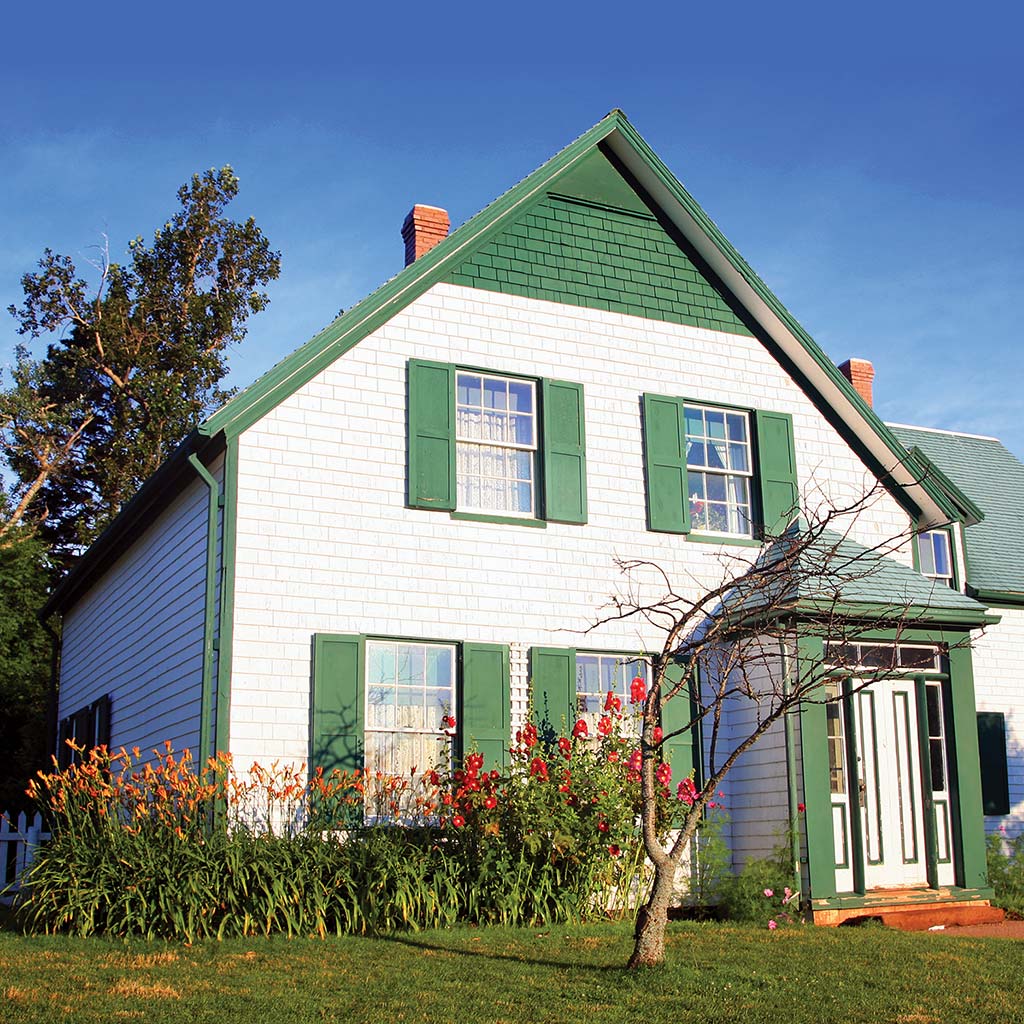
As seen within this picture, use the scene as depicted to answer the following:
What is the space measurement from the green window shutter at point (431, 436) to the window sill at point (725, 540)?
2961mm

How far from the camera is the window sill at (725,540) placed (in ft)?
45.3

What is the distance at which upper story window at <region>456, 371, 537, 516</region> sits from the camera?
12938 millimetres

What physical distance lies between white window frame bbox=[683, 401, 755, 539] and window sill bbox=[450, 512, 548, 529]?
2.02m

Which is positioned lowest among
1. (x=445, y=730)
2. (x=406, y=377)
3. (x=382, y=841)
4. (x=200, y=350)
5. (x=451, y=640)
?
(x=382, y=841)

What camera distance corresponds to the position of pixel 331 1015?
7.09m

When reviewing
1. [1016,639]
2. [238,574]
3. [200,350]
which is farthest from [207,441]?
[200,350]

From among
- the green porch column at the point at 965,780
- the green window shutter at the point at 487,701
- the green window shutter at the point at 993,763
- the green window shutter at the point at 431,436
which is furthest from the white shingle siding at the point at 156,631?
the green window shutter at the point at 993,763

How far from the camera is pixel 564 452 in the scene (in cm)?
1322

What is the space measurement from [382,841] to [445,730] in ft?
5.39

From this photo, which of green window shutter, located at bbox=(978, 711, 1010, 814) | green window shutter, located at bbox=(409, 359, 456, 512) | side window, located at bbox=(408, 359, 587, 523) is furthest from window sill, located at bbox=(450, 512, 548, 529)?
green window shutter, located at bbox=(978, 711, 1010, 814)

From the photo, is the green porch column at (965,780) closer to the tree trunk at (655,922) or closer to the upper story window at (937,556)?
the upper story window at (937,556)

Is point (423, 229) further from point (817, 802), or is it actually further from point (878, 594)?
point (817, 802)

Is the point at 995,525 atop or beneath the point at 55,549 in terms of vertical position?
beneath

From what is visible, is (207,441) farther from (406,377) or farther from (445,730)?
(445,730)
